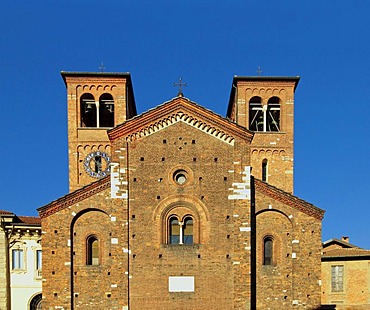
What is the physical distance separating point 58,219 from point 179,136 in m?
5.85

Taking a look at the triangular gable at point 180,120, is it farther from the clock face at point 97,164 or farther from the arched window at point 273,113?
the arched window at point 273,113

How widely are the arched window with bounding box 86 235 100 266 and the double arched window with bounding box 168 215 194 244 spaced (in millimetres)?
3026

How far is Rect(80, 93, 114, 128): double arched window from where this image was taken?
22.9 m

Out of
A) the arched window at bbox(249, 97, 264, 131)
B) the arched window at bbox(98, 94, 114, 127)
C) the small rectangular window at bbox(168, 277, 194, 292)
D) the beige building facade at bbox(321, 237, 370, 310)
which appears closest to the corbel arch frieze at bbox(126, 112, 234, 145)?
the small rectangular window at bbox(168, 277, 194, 292)

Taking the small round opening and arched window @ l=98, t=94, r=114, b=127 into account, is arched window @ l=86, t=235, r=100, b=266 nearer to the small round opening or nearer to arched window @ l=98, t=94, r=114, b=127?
the small round opening

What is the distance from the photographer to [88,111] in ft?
77.7

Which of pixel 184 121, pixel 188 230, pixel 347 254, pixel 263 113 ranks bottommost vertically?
pixel 347 254

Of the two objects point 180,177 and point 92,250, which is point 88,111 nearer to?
point 180,177

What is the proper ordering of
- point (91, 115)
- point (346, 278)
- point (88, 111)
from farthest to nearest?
1. point (91, 115)
2. point (88, 111)
3. point (346, 278)

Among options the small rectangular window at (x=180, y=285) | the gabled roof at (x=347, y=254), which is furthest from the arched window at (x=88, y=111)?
the gabled roof at (x=347, y=254)

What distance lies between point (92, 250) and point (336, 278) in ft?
43.4

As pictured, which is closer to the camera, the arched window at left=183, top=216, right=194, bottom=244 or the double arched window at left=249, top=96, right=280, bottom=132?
the arched window at left=183, top=216, right=194, bottom=244

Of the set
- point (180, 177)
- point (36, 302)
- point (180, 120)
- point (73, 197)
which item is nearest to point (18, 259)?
point (36, 302)

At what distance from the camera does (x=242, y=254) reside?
15781 millimetres
